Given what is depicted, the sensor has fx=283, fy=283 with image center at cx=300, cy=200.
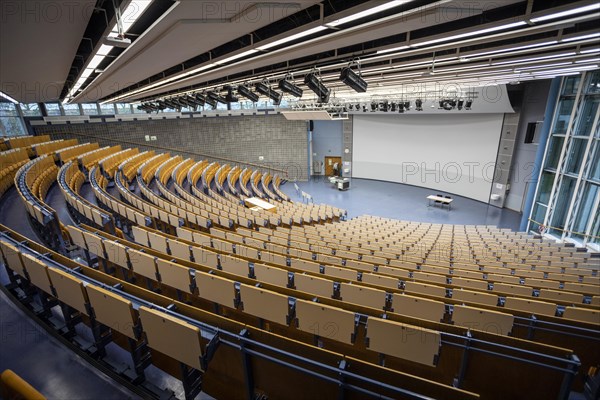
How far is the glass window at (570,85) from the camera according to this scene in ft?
26.8

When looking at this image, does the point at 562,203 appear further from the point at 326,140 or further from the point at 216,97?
the point at 326,140

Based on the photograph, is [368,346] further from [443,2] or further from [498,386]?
[443,2]

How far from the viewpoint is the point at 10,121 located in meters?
11.5

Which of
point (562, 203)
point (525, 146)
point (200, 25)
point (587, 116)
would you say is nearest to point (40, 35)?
point (200, 25)

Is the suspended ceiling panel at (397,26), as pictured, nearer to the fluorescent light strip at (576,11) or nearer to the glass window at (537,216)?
the fluorescent light strip at (576,11)

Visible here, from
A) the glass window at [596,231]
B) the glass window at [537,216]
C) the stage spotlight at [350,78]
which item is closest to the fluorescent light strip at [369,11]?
the stage spotlight at [350,78]

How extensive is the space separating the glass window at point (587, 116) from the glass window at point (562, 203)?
1394mm

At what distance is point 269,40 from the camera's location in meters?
3.41

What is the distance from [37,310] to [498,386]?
14.5ft

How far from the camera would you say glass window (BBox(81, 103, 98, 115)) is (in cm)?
1391

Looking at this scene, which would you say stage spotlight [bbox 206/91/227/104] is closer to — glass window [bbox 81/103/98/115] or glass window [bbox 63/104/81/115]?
glass window [bbox 81/103/98/115]

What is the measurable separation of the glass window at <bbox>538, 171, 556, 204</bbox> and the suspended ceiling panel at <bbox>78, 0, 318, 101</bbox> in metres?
10.5

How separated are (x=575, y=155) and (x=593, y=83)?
1992 millimetres

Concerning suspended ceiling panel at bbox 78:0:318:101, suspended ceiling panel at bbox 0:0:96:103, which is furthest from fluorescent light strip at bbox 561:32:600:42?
suspended ceiling panel at bbox 0:0:96:103
